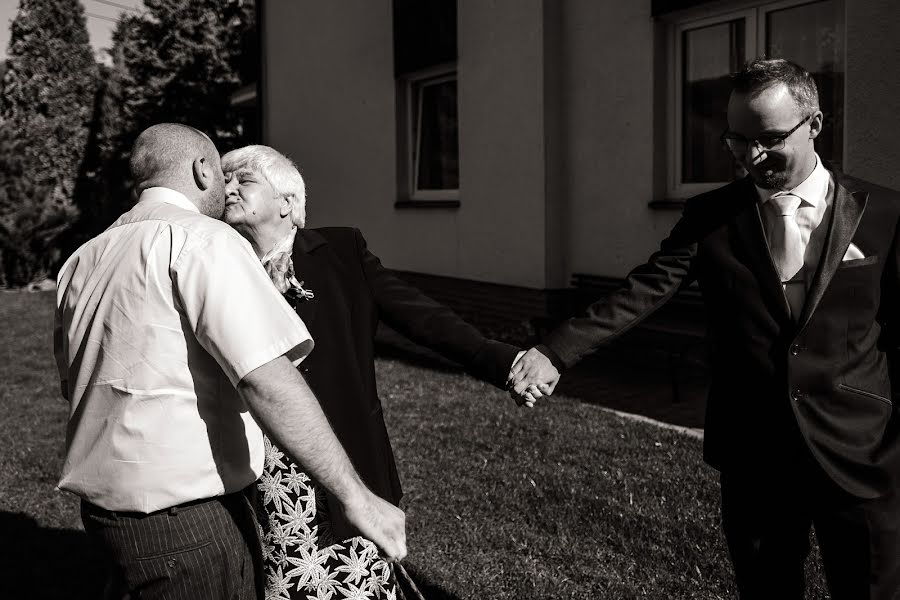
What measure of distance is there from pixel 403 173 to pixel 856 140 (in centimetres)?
649

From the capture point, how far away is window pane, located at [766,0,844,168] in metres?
6.95

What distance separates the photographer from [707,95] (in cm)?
796

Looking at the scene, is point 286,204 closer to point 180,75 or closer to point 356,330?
point 356,330

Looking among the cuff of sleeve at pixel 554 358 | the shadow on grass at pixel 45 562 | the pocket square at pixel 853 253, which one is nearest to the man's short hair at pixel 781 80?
the pocket square at pixel 853 253

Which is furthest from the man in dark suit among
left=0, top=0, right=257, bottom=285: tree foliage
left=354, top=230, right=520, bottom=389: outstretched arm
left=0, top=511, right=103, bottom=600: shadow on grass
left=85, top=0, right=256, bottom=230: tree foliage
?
left=85, top=0, right=256, bottom=230: tree foliage

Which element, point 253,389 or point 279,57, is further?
point 279,57

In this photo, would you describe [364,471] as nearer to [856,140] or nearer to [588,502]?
[588,502]

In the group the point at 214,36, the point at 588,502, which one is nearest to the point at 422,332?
the point at 588,502

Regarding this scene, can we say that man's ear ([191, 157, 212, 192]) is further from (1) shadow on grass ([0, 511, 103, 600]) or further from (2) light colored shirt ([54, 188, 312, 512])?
(1) shadow on grass ([0, 511, 103, 600])

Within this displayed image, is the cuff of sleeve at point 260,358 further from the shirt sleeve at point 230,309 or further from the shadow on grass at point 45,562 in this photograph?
the shadow on grass at point 45,562

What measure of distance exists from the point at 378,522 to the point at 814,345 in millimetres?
1356

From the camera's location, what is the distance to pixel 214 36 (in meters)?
24.8

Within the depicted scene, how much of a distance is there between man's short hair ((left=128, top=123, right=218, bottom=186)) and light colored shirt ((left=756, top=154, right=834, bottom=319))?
1723 millimetres

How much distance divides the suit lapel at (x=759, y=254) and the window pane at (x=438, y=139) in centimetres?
840
